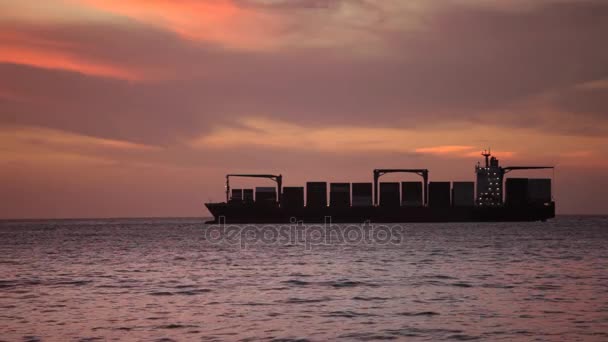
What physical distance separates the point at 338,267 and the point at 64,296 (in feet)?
57.9

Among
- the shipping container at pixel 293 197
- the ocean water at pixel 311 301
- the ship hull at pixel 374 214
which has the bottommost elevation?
the ocean water at pixel 311 301

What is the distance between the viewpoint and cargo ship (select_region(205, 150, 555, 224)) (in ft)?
453

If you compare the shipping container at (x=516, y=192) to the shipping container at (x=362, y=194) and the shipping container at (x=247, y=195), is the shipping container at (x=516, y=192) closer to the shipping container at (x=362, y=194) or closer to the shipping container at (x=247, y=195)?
the shipping container at (x=362, y=194)

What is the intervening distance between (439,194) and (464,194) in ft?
16.6

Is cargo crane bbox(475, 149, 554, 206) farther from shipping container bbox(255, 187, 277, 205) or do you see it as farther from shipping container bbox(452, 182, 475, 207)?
shipping container bbox(255, 187, 277, 205)

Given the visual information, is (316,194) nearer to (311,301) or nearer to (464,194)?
(464,194)

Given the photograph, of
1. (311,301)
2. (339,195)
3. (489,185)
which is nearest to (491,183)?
(489,185)

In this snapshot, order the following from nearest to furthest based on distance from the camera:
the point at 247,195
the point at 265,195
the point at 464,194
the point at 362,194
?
the point at 362,194
the point at 464,194
the point at 265,195
the point at 247,195

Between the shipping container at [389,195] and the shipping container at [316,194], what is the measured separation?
10750mm

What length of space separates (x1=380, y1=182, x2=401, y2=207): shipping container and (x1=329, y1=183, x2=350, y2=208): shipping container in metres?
6.42

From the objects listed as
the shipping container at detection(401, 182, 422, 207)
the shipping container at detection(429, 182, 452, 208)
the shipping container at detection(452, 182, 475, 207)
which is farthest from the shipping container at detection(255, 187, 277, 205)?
the shipping container at detection(452, 182, 475, 207)

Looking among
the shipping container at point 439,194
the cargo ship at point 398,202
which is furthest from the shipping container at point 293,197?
the shipping container at point 439,194

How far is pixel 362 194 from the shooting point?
13838 cm

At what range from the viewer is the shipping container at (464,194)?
13925 cm
